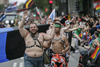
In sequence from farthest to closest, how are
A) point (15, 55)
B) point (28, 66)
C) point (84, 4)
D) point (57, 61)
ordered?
point (84, 4), point (15, 55), point (57, 61), point (28, 66)

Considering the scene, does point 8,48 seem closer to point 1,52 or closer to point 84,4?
point 1,52

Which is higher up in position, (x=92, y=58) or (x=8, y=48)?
(x=8, y=48)

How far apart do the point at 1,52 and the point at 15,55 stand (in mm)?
726

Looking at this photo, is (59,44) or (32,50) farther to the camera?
(59,44)

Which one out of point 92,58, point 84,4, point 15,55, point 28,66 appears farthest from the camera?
point 84,4

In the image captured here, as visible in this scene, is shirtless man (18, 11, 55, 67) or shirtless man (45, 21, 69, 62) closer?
shirtless man (18, 11, 55, 67)

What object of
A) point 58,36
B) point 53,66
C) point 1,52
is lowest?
point 53,66

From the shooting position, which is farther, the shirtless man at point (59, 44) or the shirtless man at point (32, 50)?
the shirtless man at point (59, 44)

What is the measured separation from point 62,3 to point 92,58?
45.3 m

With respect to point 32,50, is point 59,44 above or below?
below

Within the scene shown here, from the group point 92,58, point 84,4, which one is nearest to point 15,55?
point 92,58

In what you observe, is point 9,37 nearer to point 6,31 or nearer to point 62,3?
point 6,31

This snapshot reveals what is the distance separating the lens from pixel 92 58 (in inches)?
252

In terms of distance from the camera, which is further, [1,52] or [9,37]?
Result: [9,37]
